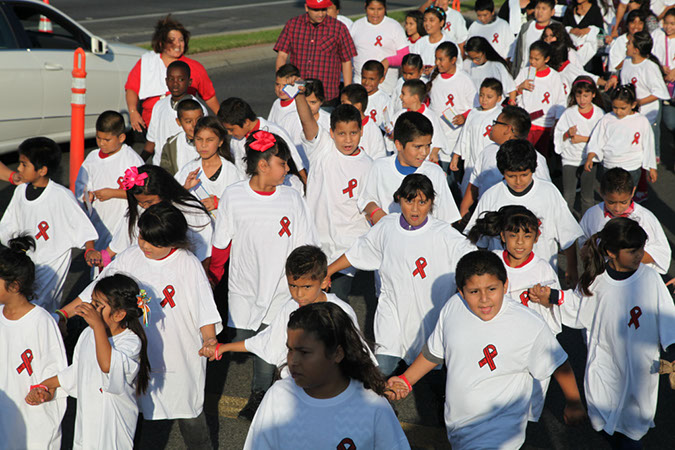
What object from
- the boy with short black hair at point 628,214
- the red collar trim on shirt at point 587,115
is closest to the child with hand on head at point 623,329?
the boy with short black hair at point 628,214

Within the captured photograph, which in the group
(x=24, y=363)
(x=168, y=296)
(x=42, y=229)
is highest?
(x=42, y=229)

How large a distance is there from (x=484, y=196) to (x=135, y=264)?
270cm

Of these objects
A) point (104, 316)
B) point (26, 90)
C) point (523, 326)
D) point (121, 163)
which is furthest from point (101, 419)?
point (26, 90)

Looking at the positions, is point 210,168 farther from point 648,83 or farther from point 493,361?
point 648,83

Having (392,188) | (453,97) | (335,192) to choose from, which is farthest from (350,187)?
(453,97)

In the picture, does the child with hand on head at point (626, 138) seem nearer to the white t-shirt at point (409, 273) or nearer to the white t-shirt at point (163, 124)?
the white t-shirt at point (409, 273)

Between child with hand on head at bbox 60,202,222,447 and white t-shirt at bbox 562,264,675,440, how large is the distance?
2.40 m

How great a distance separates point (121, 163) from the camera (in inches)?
279

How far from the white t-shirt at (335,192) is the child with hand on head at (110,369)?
254 centimetres

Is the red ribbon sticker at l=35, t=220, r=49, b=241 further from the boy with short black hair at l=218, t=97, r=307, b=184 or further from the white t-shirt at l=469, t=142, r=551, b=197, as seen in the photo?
the white t-shirt at l=469, t=142, r=551, b=197

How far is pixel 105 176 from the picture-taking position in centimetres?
704

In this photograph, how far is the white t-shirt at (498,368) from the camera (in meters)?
4.52

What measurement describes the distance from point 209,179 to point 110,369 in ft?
8.78

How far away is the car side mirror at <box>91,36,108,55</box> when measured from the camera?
1077 centimetres
